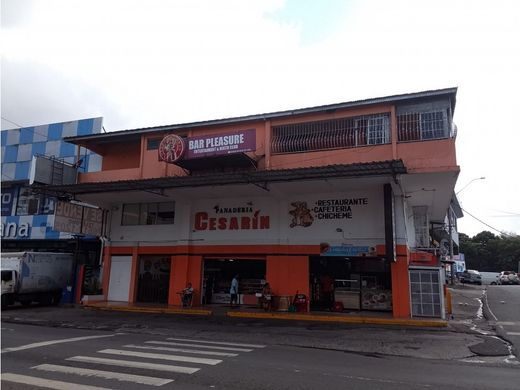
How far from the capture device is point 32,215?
31.7m

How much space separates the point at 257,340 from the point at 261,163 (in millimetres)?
10189

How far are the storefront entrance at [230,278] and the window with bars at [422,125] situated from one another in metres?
9.08

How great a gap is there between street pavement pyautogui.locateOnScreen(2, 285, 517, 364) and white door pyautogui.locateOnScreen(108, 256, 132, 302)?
11.7ft

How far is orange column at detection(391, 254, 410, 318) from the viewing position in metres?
18.7

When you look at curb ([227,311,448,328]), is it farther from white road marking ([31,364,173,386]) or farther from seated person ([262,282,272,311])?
white road marking ([31,364,173,386])

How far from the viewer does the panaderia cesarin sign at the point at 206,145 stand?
20453 mm

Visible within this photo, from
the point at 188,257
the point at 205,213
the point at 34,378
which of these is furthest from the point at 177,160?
the point at 34,378

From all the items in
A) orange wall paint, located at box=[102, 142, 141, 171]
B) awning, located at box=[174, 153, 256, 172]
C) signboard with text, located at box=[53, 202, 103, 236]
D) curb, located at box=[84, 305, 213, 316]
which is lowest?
curb, located at box=[84, 305, 213, 316]

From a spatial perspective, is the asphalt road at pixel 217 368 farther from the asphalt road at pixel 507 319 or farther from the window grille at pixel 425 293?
the window grille at pixel 425 293

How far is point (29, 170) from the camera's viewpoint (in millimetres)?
33094

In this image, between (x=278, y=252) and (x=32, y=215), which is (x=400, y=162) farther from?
(x=32, y=215)

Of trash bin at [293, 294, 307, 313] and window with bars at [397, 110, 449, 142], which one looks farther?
trash bin at [293, 294, 307, 313]

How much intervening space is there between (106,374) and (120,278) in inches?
699

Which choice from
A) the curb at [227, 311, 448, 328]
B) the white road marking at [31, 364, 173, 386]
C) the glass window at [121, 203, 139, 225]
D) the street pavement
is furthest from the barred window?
the white road marking at [31, 364, 173, 386]
